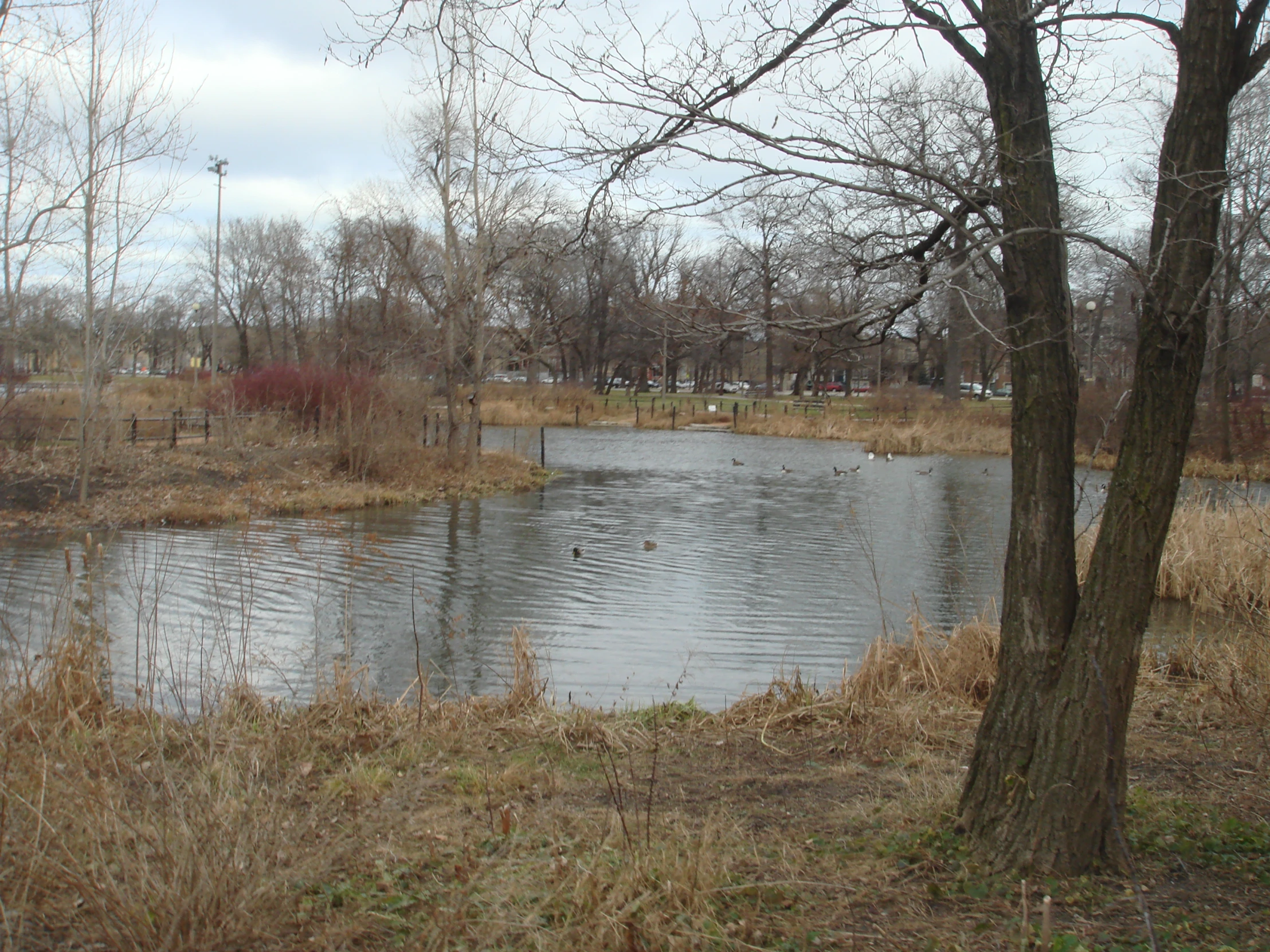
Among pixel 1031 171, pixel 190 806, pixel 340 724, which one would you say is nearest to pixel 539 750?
pixel 340 724

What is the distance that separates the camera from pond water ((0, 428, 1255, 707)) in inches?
358

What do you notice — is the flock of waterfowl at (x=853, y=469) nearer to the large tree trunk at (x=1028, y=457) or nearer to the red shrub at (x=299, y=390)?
the red shrub at (x=299, y=390)

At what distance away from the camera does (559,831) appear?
446 cm

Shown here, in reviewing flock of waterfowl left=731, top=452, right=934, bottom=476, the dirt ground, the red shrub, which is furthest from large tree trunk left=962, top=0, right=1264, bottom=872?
flock of waterfowl left=731, top=452, right=934, bottom=476

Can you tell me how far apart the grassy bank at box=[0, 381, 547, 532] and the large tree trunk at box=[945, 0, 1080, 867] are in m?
16.3

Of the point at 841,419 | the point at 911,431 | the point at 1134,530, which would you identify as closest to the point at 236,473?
the point at 1134,530

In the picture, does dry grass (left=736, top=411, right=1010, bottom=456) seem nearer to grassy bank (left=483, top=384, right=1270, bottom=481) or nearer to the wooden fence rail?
grassy bank (left=483, top=384, right=1270, bottom=481)

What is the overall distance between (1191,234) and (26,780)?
505 cm

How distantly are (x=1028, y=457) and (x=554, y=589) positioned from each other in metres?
10.4

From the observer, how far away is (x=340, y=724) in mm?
6465

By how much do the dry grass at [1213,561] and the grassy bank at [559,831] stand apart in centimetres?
529

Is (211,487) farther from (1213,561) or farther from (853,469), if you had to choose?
(1213,561)

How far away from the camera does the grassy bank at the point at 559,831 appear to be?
3.31 m

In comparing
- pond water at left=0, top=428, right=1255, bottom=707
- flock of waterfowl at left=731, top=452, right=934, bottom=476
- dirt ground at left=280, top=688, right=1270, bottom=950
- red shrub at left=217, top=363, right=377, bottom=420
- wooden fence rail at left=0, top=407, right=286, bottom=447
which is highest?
red shrub at left=217, top=363, right=377, bottom=420
